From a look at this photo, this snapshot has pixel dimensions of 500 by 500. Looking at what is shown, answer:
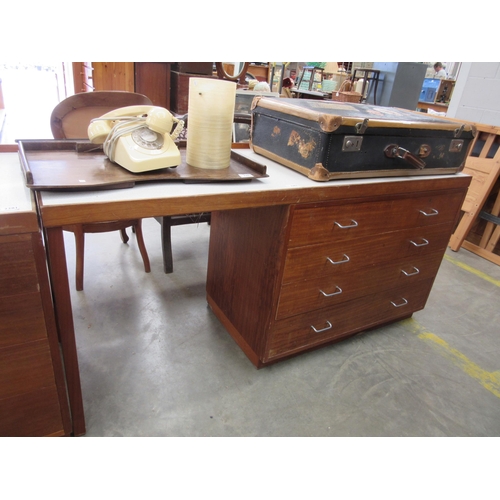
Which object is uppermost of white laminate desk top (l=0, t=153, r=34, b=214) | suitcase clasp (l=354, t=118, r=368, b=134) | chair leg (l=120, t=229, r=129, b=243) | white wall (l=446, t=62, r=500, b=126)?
white wall (l=446, t=62, r=500, b=126)

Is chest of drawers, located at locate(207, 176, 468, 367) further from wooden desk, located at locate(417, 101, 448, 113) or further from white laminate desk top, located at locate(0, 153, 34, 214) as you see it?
wooden desk, located at locate(417, 101, 448, 113)

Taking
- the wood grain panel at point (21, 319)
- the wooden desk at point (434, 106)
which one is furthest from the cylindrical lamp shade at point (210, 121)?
the wooden desk at point (434, 106)

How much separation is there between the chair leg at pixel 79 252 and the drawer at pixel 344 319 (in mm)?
1111

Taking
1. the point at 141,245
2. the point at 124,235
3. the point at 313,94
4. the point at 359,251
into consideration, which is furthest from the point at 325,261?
the point at 313,94

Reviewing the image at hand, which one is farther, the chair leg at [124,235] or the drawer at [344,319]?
the chair leg at [124,235]

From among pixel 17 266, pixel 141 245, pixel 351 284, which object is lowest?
pixel 141 245

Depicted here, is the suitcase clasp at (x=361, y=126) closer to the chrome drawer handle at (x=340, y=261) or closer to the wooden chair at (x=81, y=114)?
the chrome drawer handle at (x=340, y=261)

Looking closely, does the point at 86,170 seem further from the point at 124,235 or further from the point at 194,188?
the point at 124,235

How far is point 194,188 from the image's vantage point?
107 cm

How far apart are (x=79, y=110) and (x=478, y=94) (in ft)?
10.9

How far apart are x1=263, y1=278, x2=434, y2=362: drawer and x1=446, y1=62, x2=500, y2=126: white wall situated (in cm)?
224

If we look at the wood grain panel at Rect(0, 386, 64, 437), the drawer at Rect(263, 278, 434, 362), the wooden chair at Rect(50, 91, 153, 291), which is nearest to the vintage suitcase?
the drawer at Rect(263, 278, 434, 362)

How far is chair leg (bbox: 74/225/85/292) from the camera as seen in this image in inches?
73.8

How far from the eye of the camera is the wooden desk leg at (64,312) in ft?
3.06
